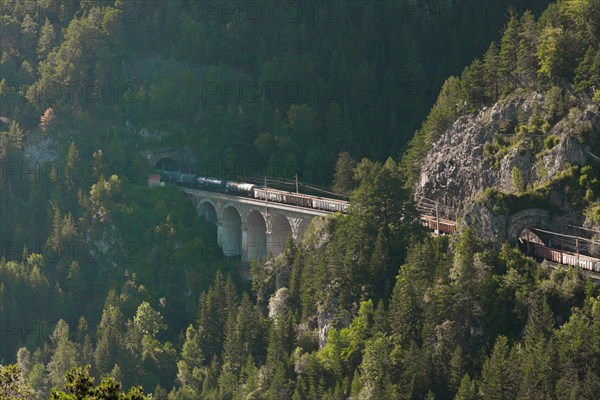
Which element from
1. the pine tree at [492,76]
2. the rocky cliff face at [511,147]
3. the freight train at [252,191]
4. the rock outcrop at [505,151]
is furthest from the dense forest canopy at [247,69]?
the rock outcrop at [505,151]

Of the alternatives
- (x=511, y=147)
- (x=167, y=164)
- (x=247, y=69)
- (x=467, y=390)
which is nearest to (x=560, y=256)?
(x=467, y=390)

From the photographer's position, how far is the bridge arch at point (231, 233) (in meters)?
157

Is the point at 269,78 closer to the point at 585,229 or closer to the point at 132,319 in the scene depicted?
the point at 132,319

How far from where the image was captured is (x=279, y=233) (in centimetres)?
14612

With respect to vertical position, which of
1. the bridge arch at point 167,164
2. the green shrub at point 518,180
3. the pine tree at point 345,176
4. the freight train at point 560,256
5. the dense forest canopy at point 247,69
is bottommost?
the freight train at point 560,256

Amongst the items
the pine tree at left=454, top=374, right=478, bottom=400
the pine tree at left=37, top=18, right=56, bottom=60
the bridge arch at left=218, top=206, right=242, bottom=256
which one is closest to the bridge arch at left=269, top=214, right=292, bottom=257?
the bridge arch at left=218, top=206, right=242, bottom=256

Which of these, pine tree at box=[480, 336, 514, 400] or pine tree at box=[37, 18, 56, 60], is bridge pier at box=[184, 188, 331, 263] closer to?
pine tree at box=[480, 336, 514, 400]

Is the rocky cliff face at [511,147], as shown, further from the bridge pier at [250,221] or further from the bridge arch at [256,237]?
the bridge arch at [256,237]

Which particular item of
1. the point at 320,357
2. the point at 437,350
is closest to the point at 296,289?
the point at 320,357

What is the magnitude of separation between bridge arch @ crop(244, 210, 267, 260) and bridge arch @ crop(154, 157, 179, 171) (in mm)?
23281

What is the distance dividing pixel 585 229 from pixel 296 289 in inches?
1243

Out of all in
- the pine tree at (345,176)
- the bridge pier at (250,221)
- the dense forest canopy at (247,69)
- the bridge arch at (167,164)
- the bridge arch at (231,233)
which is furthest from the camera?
the bridge arch at (167,164)

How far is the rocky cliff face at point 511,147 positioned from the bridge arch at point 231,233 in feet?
110

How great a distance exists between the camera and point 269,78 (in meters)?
173
